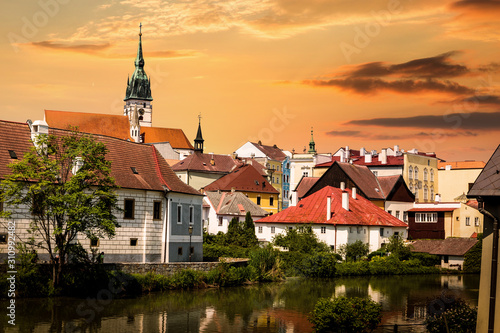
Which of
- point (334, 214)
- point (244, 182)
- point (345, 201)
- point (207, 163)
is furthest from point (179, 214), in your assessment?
point (207, 163)

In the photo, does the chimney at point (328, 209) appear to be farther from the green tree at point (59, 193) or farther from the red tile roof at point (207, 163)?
the red tile roof at point (207, 163)

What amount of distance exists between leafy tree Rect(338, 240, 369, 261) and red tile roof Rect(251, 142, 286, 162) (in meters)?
73.5

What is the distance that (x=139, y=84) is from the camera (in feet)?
585

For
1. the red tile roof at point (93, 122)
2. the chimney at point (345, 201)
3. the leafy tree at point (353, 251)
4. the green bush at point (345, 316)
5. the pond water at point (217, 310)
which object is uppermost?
the red tile roof at point (93, 122)

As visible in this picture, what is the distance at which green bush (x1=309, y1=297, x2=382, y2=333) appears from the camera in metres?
24.5

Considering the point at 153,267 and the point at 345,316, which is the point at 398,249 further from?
the point at 345,316

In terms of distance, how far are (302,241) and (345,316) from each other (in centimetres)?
3515

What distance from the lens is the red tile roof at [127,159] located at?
4084cm

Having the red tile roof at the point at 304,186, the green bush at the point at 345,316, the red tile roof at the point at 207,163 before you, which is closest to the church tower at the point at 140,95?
the red tile roof at the point at 207,163

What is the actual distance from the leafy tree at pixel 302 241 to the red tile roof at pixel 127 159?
44.4ft

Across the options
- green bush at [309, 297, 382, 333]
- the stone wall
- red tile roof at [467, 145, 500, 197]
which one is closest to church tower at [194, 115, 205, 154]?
the stone wall

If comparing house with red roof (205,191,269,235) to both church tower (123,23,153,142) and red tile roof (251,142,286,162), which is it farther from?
church tower (123,23,153,142)

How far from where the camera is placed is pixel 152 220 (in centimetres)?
4572

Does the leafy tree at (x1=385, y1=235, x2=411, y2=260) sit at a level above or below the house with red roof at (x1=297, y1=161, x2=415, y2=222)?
below
